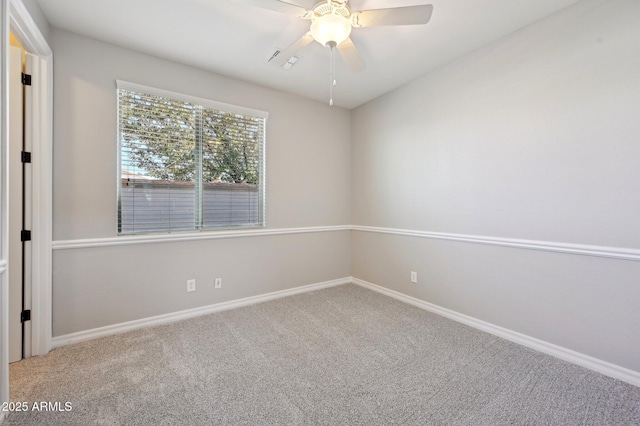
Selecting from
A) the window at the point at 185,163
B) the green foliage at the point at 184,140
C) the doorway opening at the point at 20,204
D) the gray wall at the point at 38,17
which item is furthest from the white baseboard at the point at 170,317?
the gray wall at the point at 38,17

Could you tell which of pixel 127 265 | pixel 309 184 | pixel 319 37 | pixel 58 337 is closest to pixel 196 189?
pixel 127 265

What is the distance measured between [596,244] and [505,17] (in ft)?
5.99

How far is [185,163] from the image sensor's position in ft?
9.09

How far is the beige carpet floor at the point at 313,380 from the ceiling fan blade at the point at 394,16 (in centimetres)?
230

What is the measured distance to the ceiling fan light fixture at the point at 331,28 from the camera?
172 cm

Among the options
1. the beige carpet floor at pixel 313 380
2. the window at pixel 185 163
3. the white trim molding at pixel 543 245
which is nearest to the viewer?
the beige carpet floor at pixel 313 380

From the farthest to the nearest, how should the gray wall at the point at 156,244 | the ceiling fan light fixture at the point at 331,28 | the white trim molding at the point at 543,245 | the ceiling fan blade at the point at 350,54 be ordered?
the gray wall at the point at 156,244, the ceiling fan blade at the point at 350,54, the white trim molding at the point at 543,245, the ceiling fan light fixture at the point at 331,28

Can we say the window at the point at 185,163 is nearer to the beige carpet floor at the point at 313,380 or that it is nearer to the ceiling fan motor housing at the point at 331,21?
the beige carpet floor at the point at 313,380

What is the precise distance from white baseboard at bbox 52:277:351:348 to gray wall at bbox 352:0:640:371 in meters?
1.43

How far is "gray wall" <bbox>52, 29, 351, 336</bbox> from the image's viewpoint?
2.26m

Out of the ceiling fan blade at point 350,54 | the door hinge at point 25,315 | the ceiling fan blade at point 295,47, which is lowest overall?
the door hinge at point 25,315

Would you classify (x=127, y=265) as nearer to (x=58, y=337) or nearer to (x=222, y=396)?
(x=58, y=337)

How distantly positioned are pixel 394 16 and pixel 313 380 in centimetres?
238

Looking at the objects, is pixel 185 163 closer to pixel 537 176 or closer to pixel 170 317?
pixel 170 317
